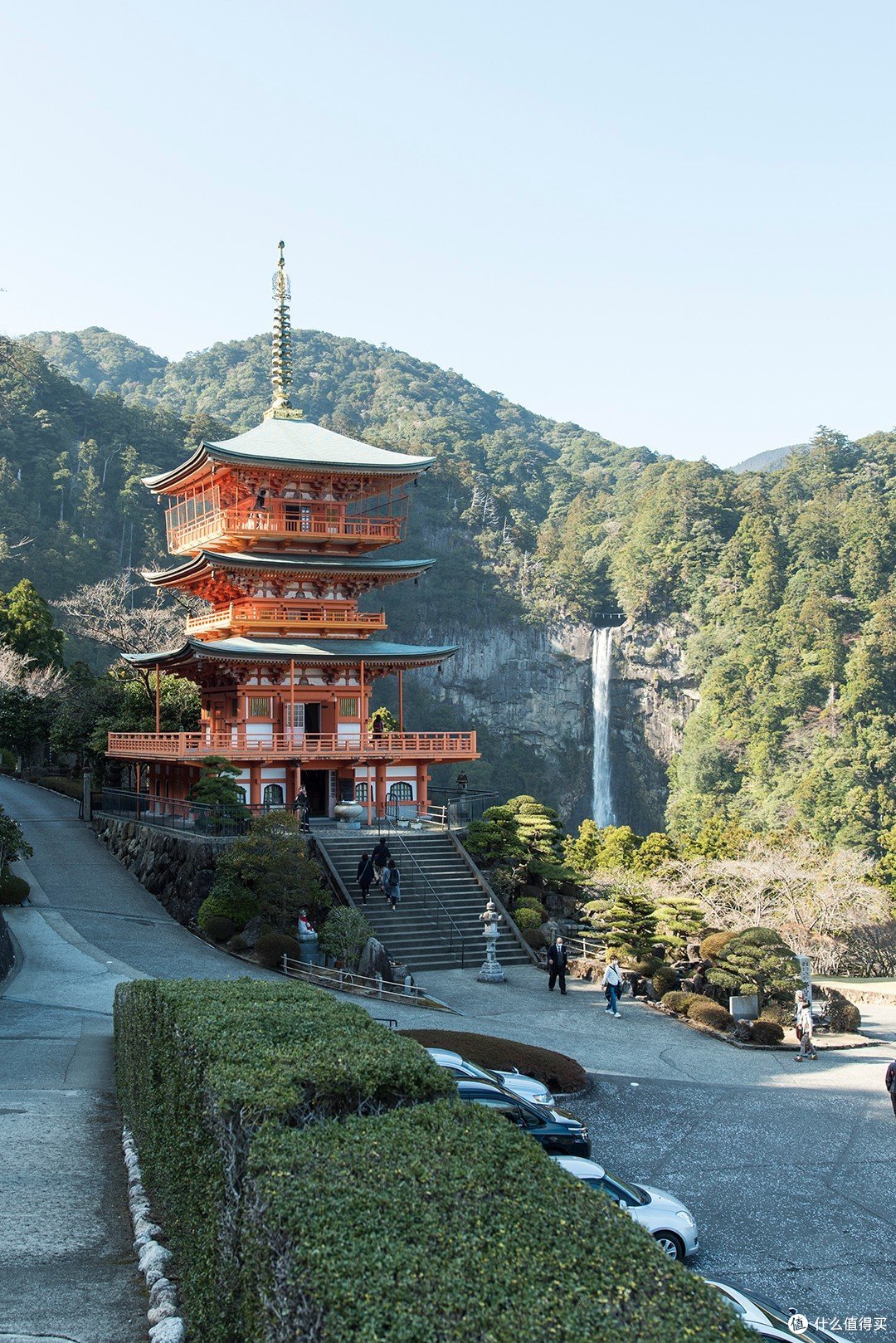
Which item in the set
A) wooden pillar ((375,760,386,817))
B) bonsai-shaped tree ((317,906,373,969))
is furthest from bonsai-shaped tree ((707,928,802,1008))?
wooden pillar ((375,760,386,817))

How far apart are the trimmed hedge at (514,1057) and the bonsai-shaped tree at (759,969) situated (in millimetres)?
6631

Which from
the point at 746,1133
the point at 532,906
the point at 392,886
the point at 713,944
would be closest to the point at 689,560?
the point at 532,906

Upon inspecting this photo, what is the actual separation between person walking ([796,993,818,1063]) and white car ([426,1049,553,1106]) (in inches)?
279

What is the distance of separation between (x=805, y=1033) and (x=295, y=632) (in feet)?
67.5

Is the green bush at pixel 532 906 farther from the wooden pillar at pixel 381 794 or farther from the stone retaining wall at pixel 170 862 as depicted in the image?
the stone retaining wall at pixel 170 862

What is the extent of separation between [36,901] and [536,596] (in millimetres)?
71315

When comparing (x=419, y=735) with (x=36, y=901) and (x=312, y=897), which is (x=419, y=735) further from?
(x=36, y=901)

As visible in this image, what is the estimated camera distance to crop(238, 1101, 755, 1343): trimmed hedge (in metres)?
4.45

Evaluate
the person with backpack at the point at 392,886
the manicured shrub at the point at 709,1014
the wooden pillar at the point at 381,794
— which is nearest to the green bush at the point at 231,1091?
the manicured shrub at the point at 709,1014

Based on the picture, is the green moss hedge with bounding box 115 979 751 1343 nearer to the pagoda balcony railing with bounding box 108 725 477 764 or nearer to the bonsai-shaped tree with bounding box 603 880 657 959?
the bonsai-shaped tree with bounding box 603 880 657 959

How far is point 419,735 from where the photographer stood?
3491 centimetres

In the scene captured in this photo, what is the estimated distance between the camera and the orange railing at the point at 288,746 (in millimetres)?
31969

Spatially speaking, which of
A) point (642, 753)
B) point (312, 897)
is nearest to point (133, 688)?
point (312, 897)

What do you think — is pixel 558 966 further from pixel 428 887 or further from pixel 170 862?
pixel 170 862
